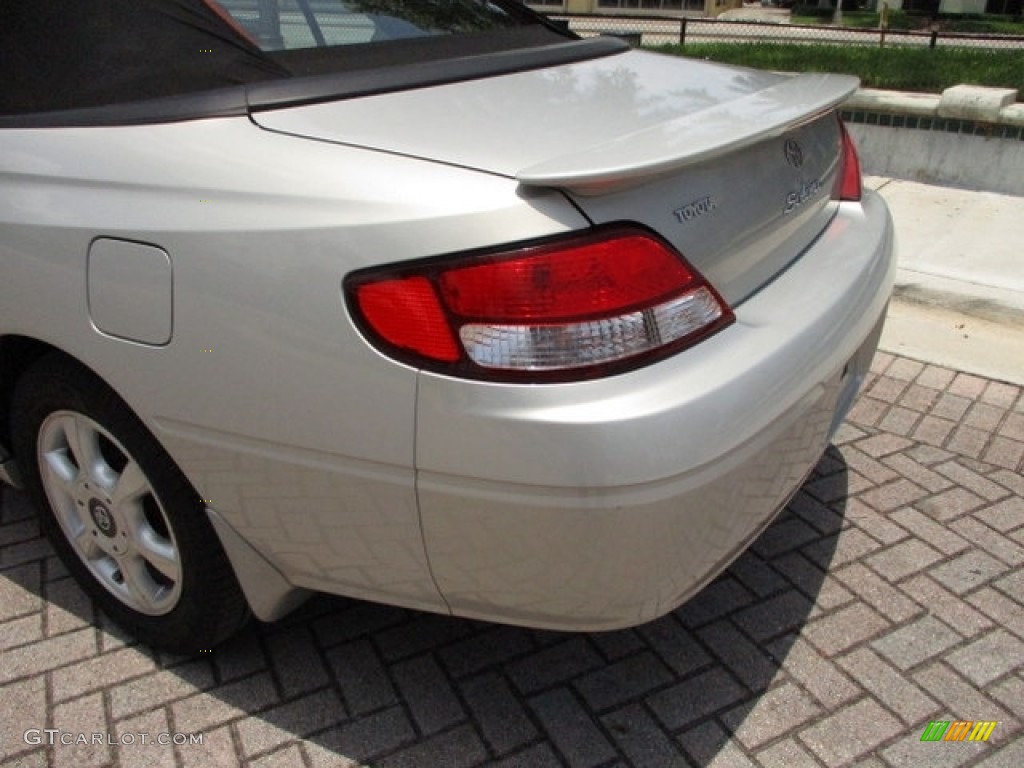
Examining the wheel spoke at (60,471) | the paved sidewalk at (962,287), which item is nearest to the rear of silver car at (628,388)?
the wheel spoke at (60,471)

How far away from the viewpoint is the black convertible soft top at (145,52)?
2.02 m

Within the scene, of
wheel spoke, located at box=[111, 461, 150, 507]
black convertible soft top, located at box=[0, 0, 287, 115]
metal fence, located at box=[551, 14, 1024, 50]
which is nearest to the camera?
black convertible soft top, located at box=[0, 0, 287, 115]

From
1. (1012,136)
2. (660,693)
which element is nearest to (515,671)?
(660,693)

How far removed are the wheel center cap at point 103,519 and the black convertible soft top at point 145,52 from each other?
909 mm

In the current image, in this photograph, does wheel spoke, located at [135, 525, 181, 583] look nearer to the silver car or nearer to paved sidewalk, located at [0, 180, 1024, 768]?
the silver car

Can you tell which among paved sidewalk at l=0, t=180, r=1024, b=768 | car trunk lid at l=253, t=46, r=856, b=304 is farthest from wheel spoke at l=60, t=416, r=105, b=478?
car trunk lid at l=253, t=46, r=856, b=304

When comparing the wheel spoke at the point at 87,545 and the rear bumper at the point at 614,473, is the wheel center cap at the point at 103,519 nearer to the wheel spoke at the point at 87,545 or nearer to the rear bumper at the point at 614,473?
the wheel spoke at the point at 87,545

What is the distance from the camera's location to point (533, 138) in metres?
1.82

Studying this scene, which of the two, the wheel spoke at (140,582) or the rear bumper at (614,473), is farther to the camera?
the wheel spoke at (140,582)

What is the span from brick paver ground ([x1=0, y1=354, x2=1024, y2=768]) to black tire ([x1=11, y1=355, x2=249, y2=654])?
0.47ft

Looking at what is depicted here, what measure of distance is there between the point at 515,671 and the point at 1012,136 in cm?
504

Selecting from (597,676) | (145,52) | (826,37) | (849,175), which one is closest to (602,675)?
(597,676)

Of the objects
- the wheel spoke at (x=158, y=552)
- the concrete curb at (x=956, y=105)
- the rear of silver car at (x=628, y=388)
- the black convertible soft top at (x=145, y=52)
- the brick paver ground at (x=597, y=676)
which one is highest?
the black convertible soft top at (x=145, y=52)

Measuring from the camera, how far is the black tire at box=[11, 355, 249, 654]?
2.09m
